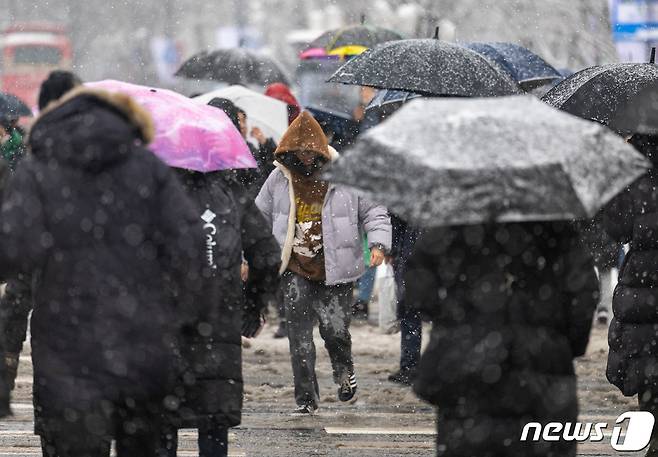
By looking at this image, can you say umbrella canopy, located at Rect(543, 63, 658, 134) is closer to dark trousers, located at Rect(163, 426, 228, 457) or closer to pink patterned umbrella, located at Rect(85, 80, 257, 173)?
pink patterned umbrella, located at Rect(85, 80, 257, 173)

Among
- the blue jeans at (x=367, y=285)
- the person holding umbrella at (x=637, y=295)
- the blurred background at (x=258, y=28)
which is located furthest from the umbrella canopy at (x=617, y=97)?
the blurred background at (x=258, y=28)

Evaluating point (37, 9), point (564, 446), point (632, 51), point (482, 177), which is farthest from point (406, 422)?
point (37, 9)

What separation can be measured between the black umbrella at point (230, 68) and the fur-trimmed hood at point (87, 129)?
11121 mm

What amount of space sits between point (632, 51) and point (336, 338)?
11306mm

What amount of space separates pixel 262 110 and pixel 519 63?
238 cm

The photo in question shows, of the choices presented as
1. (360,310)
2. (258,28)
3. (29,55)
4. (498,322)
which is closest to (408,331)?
(360,310)

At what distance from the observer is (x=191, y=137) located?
7590 mm

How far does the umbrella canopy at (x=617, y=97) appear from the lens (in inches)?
360

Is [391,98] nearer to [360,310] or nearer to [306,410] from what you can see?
[306,410]

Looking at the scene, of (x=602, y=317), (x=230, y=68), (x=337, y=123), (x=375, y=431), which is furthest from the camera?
(x=230, y=68)

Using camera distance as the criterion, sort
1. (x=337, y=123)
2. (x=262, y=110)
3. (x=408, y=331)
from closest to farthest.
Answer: (x=408, y=331) < (x=337, y=123) < (x=262, y=110)

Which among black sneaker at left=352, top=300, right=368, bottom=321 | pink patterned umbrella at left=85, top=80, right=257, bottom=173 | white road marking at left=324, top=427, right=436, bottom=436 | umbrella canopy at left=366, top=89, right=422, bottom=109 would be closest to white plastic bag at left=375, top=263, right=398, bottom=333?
black sneaker at left=352, top=300, right=368, bottom=321

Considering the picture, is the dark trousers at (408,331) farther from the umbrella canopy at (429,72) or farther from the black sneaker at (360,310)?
the black sneaker at (360,310)

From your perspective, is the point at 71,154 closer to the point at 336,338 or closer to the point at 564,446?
the point at 564,446
